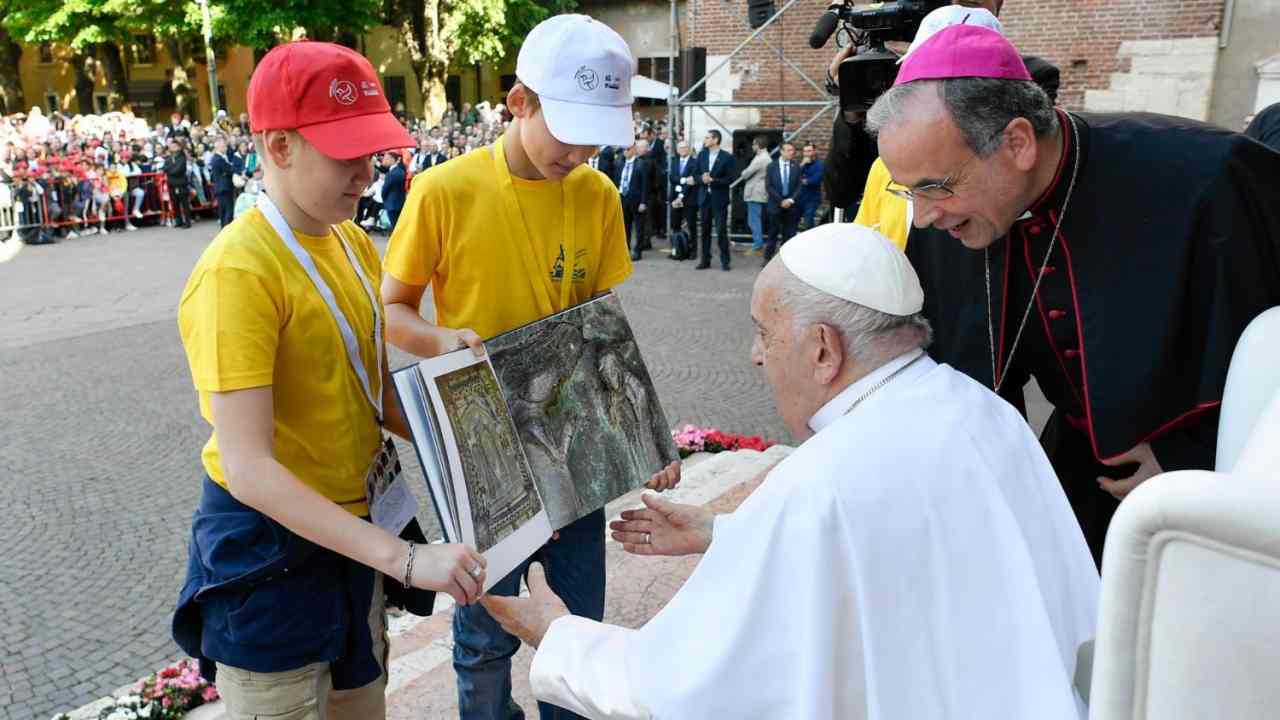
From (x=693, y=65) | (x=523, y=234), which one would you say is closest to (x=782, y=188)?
(x=693, y=65)

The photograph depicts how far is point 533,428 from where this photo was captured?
2.23 meters

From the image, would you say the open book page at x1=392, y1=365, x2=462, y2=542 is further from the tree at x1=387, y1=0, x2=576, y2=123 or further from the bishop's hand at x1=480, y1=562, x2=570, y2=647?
the tree at x1=387, y1=0, x2=576, y2=123

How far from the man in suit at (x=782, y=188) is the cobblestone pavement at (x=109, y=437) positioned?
1647 mm

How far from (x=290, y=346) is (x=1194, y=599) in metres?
1.56

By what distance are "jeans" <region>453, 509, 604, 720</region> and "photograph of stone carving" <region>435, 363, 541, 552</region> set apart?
0.35 m

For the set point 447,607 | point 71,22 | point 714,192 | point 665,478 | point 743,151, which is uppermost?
point 71,22

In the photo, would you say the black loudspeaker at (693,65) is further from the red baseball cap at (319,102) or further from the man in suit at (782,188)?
the red baseball cap at (319,102)

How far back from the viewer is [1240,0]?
12.4 metres

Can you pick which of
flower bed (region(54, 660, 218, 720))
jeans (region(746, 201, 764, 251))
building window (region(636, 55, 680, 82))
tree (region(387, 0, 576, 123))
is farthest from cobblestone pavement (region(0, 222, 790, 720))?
building window (region(636, 55, 680, 82))

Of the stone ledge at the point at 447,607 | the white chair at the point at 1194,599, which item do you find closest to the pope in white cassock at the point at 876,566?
the white chair at the point at 1194,599

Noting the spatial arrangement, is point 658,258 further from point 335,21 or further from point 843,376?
point 335,21

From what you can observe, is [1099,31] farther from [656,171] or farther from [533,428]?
[533,428]

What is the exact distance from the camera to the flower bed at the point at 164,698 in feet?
9.89

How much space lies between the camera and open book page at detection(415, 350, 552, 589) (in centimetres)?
187
